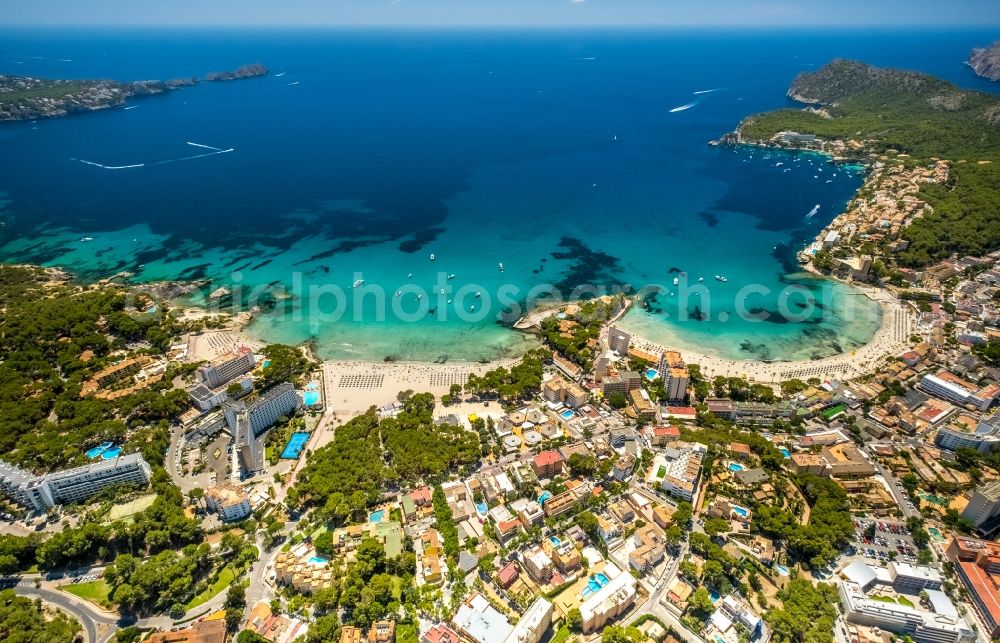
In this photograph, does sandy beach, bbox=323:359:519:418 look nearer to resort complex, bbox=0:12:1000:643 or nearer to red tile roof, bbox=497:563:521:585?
resort complex, bbox=0:12:1000:643

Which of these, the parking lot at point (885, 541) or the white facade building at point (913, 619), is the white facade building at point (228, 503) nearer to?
the white facade building at point (913, 619)

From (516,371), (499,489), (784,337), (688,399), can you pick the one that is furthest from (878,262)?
(499,489)

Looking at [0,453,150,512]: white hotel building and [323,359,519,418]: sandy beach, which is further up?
[0,453,150,512]: white hotel building

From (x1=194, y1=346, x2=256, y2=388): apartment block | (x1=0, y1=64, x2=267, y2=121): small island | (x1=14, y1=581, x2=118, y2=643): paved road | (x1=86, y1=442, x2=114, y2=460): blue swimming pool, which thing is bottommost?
(x1=14, y1=581, x2=118, y2=643): paved road

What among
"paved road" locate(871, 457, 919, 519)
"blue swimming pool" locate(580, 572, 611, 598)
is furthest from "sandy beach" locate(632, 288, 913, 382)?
"blue swimming pool" locate(580, 572, 611, 598)

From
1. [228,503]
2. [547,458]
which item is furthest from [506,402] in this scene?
Answer: [228,503]

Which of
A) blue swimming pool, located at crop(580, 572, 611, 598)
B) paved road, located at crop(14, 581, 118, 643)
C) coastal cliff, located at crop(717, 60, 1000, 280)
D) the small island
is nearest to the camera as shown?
paved road, located at crop(14, 581, 118, 643)

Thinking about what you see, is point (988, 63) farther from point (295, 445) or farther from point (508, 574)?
point (295, 445)

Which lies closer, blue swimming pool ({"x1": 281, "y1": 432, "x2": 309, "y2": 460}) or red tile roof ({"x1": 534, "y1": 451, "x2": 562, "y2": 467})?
red tile roof ({"x1": 534, "y1": 451, "x2": 562, "y2": 467})

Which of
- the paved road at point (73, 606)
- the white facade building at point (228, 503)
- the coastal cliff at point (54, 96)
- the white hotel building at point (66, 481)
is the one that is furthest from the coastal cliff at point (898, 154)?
the coastal cliff at point (54, 96)
